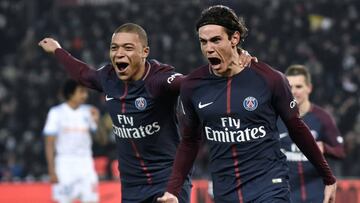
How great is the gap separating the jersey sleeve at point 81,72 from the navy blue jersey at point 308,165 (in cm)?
180

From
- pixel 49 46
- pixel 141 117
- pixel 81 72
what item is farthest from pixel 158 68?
pixel 49 46

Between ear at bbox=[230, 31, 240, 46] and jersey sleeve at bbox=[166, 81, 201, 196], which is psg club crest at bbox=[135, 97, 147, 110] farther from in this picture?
ear at bbox=[230, 31, 240, 46]

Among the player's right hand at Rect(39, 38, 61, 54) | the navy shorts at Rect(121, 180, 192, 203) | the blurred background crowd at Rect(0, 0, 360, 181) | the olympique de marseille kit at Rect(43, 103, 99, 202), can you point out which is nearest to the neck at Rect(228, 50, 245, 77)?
the navy shorts at Rect(121, 180, 192, 203)

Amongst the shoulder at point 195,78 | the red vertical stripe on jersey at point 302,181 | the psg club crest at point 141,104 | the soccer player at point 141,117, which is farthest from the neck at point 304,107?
the shoulder at point 195,78

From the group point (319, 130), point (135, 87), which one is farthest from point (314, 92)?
point (135, 87)

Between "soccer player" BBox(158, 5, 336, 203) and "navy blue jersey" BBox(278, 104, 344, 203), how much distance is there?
6.66ft

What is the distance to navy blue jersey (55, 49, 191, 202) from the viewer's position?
21.4 feet

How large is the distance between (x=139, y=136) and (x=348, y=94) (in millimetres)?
13449

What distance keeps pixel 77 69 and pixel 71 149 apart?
15.8 feet

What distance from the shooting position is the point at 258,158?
17.9 ft

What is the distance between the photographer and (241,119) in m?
5.46

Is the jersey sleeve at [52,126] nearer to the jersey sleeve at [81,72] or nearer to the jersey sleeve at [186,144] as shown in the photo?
the jersey sleeve at [81,72]

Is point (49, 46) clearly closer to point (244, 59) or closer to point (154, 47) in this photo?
point (244, 59)

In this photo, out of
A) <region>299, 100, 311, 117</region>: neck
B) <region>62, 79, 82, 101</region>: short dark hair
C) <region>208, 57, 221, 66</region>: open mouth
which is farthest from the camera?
<region>62, 79, 82, 101</region>: short dark hair
